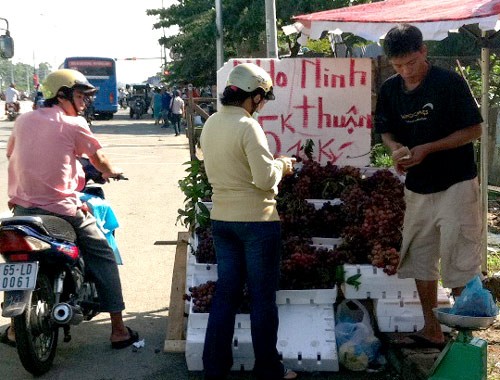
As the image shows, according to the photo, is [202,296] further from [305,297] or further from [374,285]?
[374,285]

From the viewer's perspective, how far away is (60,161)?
4664 millimetres

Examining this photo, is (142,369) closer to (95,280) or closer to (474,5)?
(95,280)

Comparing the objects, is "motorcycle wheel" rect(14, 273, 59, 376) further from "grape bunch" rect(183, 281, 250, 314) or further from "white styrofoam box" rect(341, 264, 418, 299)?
"white styrofoam box" rect(341, 264, 418, 299)

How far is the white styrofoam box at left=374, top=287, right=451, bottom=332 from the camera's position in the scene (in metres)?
4.80

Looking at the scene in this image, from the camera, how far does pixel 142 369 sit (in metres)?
4.82

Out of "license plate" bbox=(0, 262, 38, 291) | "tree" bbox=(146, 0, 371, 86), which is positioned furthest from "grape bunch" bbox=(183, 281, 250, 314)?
"tree" bbox=(146, 0, 371, 86)

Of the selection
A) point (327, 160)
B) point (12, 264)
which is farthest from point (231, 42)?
point (12, 264)

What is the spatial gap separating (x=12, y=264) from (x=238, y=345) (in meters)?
1.46

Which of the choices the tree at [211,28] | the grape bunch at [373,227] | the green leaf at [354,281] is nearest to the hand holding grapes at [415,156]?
the grape bunch at [373,227]

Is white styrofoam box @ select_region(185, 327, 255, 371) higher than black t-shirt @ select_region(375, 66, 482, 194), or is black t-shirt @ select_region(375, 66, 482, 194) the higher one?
black t-shirt @ select_region(375, 66, 482, 194)

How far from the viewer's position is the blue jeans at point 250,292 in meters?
4.09

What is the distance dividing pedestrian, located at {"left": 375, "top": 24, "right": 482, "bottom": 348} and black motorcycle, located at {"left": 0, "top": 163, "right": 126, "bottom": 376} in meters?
2.12

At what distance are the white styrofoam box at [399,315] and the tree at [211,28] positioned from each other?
13450mm

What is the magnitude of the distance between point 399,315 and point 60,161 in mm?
2406
